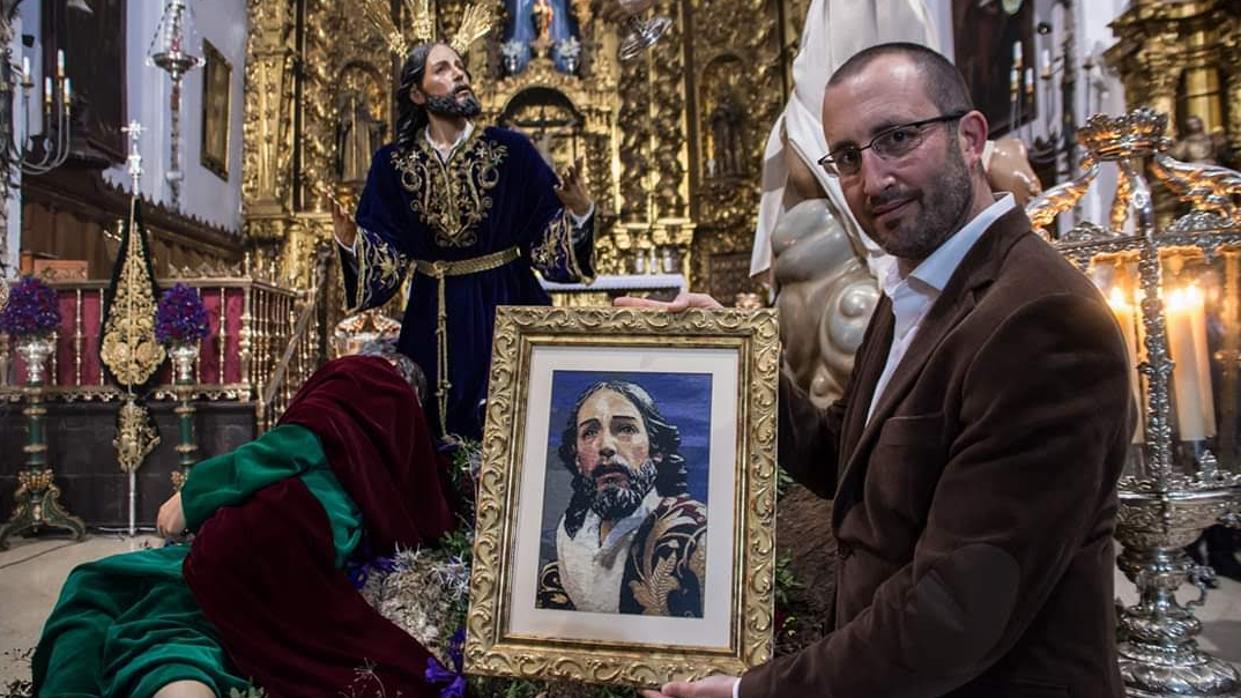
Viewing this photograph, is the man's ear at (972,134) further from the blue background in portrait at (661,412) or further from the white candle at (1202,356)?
the white candle at (1202,356)

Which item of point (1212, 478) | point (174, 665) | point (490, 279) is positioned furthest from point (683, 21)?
point (174, 665)

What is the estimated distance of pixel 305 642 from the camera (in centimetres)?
212

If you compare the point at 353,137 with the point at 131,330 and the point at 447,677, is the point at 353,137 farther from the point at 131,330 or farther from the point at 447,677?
the point at 447,677

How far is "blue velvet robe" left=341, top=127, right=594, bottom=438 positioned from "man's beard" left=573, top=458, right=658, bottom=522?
1.57 meters

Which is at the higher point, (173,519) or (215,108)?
(215,108)

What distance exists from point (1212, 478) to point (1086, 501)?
194 cm

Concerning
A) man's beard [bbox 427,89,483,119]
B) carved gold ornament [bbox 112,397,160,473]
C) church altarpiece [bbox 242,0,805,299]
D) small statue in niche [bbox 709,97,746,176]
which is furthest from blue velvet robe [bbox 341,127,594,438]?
small statue in niche [bbox 709,97,746,176]

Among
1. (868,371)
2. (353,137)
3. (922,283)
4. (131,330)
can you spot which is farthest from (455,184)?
(353,137)

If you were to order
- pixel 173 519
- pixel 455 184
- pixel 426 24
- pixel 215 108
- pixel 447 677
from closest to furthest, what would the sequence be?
pixel 447 677, pixel 173 519, pixel 455 184, pixel 426 24, pixel 215 108

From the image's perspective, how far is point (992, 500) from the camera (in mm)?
1026

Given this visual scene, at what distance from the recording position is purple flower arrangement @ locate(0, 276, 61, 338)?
5582 millimetres

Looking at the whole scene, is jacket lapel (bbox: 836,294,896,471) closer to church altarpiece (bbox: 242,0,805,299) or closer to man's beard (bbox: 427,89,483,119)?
man's beard (bbox: 427,89,483,119)

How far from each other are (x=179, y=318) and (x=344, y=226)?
3.27 m

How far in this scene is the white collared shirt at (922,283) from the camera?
125 cm
